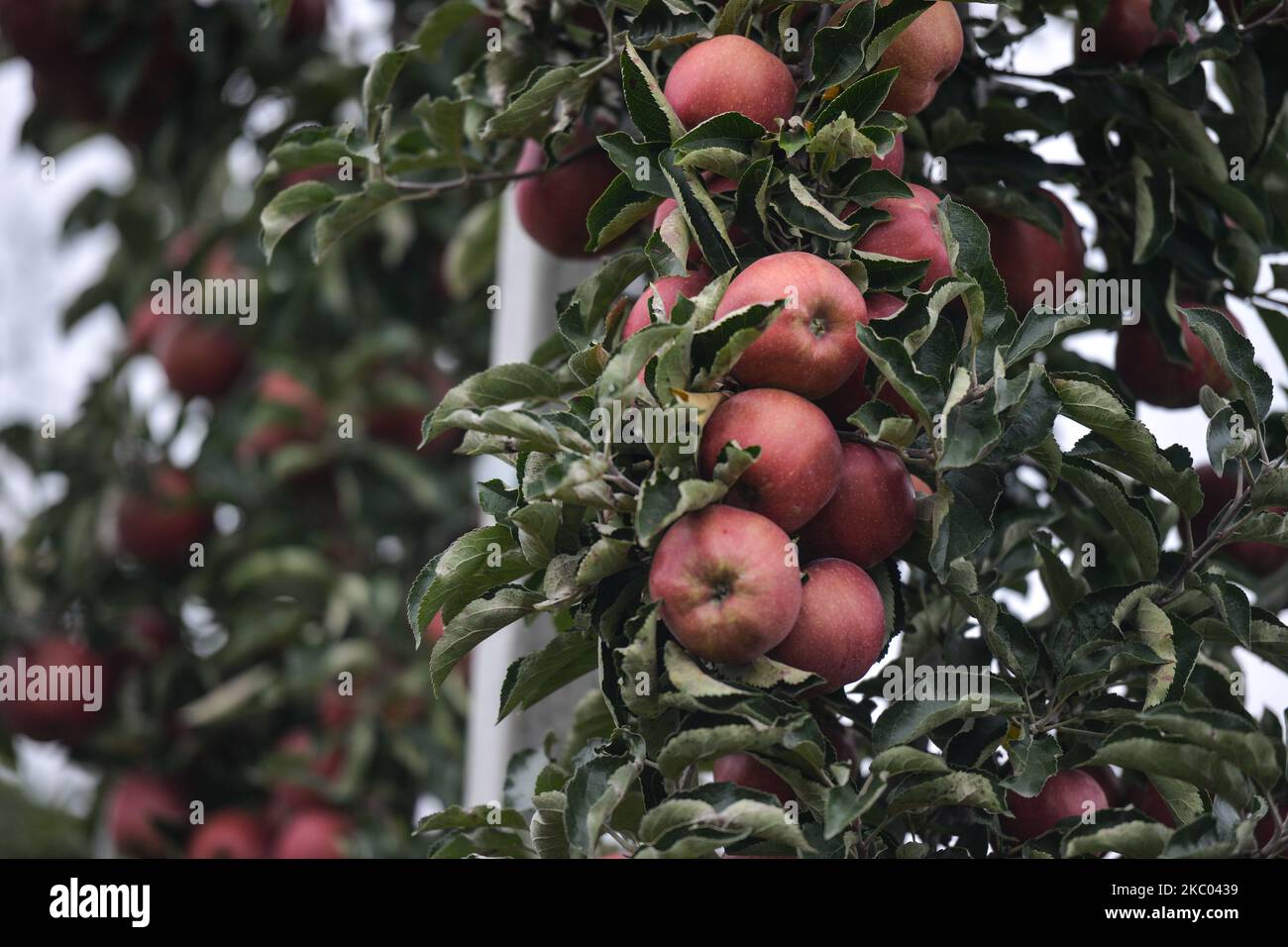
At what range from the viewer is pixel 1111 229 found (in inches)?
44.7

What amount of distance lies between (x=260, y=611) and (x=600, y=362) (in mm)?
1551

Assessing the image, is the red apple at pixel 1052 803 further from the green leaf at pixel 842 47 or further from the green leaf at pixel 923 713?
the green leaf at pixel 842 47

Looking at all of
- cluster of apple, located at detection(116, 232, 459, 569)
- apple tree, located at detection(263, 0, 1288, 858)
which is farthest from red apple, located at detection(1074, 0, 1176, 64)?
cluster of apple, located at detection(116, 232, 459, 569)

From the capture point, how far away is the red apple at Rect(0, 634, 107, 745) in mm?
2209

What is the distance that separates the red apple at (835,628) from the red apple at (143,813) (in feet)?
5.07

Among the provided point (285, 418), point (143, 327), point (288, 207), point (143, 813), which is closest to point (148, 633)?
point (143, 813)

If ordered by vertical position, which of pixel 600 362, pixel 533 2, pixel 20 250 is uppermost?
pixel 20 250

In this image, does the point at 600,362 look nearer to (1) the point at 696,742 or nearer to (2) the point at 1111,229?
(1) the point at 696,742

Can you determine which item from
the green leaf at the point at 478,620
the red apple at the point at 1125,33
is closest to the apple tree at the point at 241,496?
the red apple at the point at 1125,33

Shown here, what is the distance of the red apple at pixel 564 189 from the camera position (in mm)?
1111

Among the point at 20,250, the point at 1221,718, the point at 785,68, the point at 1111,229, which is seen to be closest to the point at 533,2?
the point at 785,68

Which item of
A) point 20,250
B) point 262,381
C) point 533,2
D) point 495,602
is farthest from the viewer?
point 20,250

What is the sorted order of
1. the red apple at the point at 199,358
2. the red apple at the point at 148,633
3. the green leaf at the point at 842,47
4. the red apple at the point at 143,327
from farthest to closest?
the red apple at the point at 143,327, the red apple at the point at 199,358, the red apple at the point at 148,633, the green leaf at the point at 842,47
